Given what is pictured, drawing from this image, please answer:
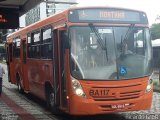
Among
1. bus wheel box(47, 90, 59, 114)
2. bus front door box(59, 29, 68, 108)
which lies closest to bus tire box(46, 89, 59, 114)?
bus wheel box(47, 90, 59, 114)

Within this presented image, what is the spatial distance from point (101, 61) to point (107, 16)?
1259 millimetres

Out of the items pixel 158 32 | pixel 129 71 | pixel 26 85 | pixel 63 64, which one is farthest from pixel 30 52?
pixel 158 32

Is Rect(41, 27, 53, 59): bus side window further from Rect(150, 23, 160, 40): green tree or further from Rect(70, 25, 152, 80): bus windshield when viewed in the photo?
Rect(150, 23, 160, 40): green tree

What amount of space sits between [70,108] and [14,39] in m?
9.92

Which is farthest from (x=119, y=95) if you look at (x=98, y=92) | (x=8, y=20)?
(x=8, y=20)

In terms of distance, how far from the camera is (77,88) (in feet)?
33.8

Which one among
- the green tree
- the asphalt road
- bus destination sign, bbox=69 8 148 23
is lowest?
the asphalt road

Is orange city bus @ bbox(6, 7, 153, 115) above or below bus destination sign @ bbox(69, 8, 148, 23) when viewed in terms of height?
below

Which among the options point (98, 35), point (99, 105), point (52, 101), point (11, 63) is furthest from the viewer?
point (11, 63)

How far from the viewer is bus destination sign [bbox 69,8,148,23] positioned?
10.7 m

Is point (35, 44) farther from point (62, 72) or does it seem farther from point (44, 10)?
point (44, 10)

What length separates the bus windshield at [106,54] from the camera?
10.4 m

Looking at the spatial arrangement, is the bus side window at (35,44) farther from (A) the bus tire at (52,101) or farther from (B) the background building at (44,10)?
(B) the background building at (44,10)

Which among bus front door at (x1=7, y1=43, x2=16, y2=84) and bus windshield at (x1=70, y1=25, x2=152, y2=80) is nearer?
bus windshield at (x1=70, y1=25, x2=152, y2=80)
